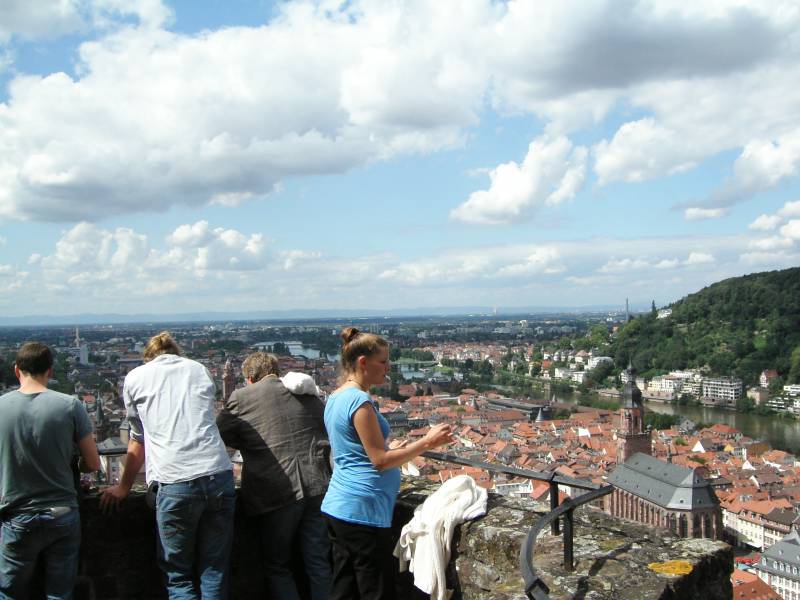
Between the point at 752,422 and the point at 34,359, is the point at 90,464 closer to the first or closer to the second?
the point at 34,359

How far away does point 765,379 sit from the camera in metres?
76.8

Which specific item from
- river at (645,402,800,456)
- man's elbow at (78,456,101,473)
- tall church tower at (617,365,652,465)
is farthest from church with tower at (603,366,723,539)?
man's elbow at (78,456,101,473)

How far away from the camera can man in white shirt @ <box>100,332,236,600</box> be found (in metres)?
2.65

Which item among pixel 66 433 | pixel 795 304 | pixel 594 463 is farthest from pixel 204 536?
pixel 795 304

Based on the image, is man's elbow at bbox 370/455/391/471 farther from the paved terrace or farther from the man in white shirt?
the man in white shirt

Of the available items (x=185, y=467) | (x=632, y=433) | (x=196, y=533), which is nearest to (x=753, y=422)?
(x=632, y=433)

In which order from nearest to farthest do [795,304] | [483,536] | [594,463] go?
1. [483,536]
2. [594,463]
3. [795,304]

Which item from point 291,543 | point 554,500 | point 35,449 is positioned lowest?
point 291,543

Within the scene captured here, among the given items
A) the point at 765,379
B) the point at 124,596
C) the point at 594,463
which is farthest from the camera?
the point at 765,379

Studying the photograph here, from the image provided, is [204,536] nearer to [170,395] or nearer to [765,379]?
[170,395]

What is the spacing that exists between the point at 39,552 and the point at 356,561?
1.19 m

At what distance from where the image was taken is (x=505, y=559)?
2.56 metres

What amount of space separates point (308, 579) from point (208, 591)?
0.46 m

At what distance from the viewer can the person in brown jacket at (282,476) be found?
2.91 m
